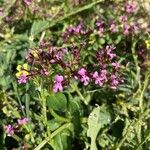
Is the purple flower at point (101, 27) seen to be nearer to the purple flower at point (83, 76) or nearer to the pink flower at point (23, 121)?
the purple flower at point (83, 76)

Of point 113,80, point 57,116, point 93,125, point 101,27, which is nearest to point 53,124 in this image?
point 57,116

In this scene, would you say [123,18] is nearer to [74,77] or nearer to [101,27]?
[101,27]

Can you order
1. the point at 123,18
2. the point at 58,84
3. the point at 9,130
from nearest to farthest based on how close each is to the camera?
the point at 58,84 < the point at 9,130 < the point at 123,18

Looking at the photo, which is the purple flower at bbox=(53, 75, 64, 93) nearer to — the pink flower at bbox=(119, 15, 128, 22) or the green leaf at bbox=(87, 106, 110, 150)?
the green leaf at bbox=(87, 106, 110, 150)

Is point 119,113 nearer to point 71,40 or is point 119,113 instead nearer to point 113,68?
point 113,68

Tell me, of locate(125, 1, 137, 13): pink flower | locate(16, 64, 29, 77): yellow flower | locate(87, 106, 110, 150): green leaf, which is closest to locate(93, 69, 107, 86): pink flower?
locate(87, 106, 110, 150): green leaf

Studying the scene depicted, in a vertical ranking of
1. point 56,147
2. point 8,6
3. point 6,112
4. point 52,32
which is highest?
point 8,6

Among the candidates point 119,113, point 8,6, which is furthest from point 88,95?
point 8,6

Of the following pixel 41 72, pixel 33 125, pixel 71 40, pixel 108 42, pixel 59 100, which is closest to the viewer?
pixel 41 72
